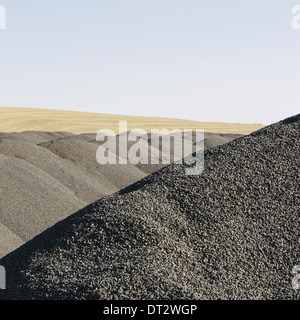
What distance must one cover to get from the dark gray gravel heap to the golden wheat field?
2525 cm

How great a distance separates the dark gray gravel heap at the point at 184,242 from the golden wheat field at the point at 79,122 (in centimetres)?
2525

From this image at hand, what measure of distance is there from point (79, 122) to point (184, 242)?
98.9 ft

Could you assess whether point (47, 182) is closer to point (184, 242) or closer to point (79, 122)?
point (184, 242)

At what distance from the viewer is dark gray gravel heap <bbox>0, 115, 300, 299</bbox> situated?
4.21 meters

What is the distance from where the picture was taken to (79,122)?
34.2 metres

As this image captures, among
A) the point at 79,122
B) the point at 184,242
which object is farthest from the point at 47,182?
the point at 79,122

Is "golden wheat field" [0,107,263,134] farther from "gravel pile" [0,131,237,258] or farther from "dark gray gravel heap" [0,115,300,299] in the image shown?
"dark gray gravel heap" [0,115,300,299]

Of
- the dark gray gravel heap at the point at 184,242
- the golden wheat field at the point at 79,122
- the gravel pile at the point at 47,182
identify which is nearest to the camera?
the dark gray gravel heap at the point at 184,242

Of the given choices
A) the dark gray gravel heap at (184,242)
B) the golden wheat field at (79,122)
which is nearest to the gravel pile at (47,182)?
the dark gray gravel heap at (184,242)

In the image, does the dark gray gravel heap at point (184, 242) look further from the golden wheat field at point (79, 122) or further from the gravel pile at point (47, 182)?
the golden wheat field at point (79, 122)

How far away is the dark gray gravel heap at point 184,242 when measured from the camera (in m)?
4.21

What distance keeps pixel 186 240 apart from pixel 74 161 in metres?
7.85
